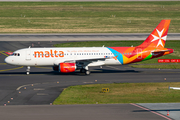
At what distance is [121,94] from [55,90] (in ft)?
28.7

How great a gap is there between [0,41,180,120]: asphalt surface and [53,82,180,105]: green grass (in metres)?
1.83

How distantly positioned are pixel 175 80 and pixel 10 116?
27032 millimetres

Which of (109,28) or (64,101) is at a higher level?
(109,28)

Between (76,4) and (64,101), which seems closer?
(64,101)

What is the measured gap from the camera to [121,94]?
119 ft

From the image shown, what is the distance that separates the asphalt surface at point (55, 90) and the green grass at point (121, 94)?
1.83 m

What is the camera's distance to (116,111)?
28.9m

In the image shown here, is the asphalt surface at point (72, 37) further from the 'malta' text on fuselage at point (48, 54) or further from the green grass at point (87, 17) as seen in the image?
the 'malta' text on fuselage at point (48, 54)

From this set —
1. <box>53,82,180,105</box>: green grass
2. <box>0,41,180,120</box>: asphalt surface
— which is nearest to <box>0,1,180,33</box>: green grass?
<box>0,41,180,120</box>: asphalt surface

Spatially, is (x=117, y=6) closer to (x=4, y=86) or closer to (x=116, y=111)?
(x=4, y=86)

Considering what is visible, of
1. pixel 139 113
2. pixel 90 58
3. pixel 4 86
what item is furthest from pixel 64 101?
pixel 90 58

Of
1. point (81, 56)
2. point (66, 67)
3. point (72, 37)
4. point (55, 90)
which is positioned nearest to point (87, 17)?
point (72, 37)

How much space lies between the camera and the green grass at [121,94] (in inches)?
1318

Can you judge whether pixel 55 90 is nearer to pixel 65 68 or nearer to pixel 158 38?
pixel 65 68
